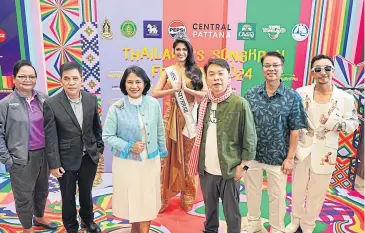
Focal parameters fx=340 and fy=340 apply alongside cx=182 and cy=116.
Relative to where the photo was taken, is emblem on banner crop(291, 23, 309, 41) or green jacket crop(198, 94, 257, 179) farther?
emblem on banner crop(291, 23, 309, 41)

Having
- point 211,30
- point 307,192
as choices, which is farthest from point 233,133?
point 211,30

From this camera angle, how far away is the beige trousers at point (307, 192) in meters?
2.74

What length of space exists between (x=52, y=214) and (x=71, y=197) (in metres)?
0.76

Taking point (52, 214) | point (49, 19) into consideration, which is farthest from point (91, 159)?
point (49, 19)

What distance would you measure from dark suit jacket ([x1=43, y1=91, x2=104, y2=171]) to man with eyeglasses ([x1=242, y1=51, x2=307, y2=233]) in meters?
1.21

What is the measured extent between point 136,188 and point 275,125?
43.7 inches

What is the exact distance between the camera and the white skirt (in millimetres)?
2451

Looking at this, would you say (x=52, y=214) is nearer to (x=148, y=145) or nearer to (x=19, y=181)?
(x=19, y=181)

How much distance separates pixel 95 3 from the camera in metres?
3.69

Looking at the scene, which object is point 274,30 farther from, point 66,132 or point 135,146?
point 66,132

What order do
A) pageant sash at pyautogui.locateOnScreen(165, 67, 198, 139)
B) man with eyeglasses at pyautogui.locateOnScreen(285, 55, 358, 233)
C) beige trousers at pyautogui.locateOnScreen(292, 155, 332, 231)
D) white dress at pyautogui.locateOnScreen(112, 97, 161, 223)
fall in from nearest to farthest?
1. white dress at pyautogui.locateOnScreen(112, 97, 161, 223)
2. man with eyeglasses at pyautogui.locateOnScreen(285, 55, 358, 233)
3. beige trousers at pyautogui.locateOnScreen(292, 155, 332, 231)
4. pageant sash at pyautogui.locateOnScreen(165, 67, 198, 139)

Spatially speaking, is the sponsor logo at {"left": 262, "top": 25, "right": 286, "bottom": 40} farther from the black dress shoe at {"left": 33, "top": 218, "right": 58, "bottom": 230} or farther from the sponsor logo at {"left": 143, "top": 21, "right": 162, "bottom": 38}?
the black dress shoe at {"left": 33, "top": 218, "right": 58, "bottom": 230}

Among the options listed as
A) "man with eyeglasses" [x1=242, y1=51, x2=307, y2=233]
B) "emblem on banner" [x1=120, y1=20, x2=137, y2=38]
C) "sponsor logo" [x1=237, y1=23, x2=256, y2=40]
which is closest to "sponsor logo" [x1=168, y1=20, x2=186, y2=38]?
"emblem on banner" [x1=120, y1=20, x2=137, y2=38]

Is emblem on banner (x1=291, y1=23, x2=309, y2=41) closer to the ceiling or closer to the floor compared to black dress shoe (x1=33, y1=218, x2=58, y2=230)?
closer to the ceiling
